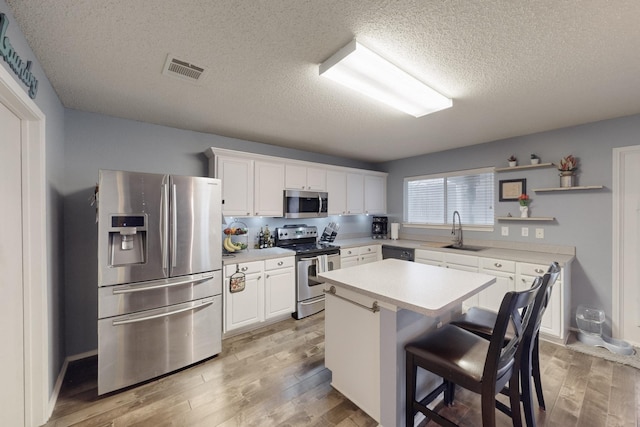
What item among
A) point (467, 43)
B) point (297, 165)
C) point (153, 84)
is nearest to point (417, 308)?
Answer: point (467, 43)

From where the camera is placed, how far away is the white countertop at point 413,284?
55.4 inches

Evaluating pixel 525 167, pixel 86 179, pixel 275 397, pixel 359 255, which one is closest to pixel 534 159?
pixel 525 167

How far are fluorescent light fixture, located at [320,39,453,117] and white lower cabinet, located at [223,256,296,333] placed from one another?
214cm

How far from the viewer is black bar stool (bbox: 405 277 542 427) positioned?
122 centimetres

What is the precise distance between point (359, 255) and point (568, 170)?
2744 mm

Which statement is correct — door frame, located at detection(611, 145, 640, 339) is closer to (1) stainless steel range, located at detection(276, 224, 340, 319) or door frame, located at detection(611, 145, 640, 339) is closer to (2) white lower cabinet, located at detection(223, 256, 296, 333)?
(1) stainless steel range, located at detection(276, 224, 340, 319)

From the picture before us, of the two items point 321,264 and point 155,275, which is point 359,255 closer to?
point 321,264

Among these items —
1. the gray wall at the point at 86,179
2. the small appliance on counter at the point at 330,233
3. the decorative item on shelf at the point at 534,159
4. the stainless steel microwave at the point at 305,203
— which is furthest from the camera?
the small appliance on counter at the point at 330,233

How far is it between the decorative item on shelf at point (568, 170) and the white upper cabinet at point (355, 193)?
8.65ft

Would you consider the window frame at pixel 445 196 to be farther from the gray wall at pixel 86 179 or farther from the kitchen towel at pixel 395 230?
the gray wall at pixel 86 179

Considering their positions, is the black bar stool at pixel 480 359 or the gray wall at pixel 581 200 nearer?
the black bar stool at pixel 480 359

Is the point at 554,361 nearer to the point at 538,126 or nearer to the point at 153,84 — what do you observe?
the point at 538,126

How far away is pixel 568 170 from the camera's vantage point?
2953mm

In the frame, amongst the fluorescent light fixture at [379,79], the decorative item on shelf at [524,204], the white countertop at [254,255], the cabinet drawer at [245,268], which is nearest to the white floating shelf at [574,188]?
the decorative item on shelf at [524,204]
